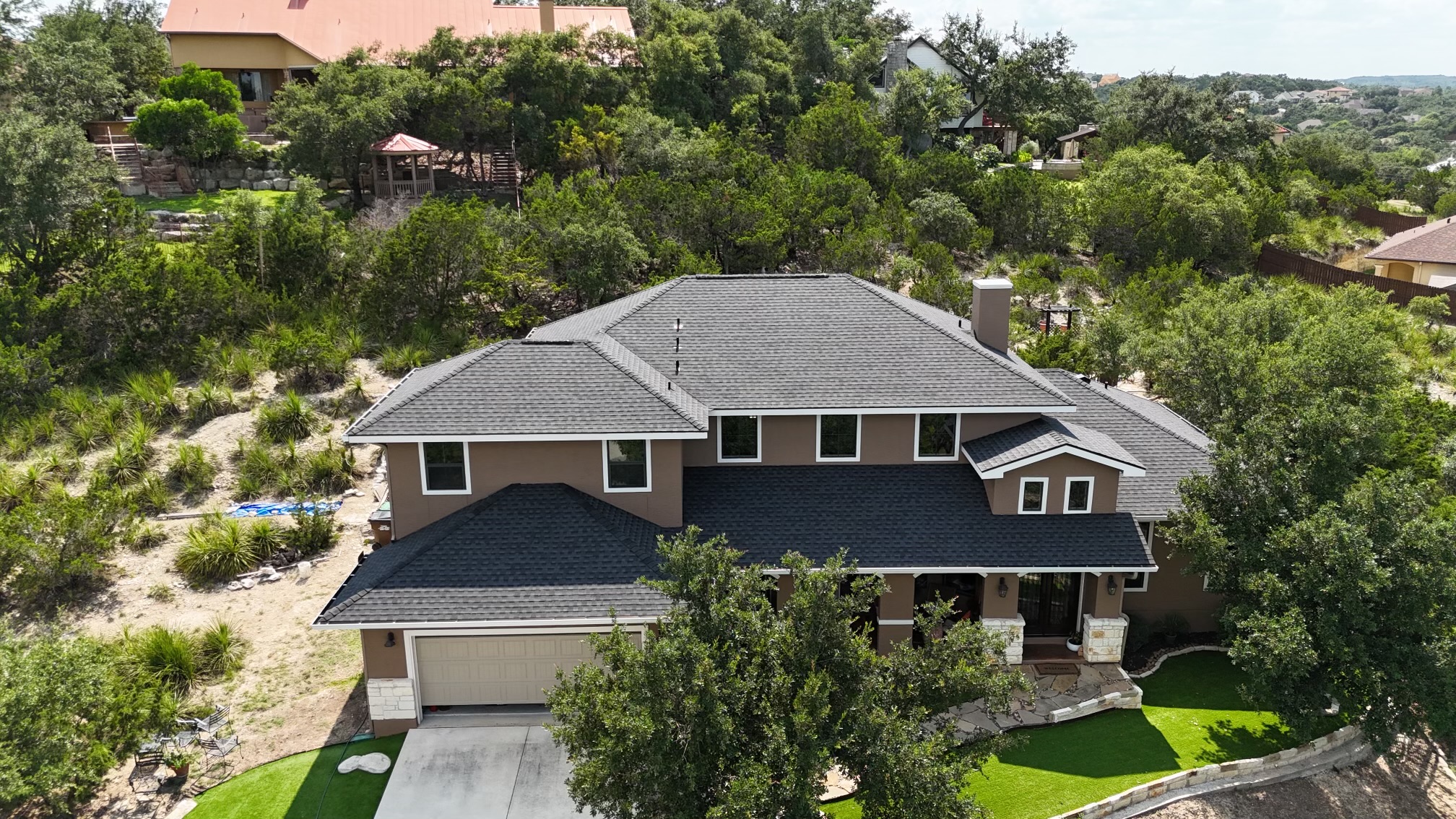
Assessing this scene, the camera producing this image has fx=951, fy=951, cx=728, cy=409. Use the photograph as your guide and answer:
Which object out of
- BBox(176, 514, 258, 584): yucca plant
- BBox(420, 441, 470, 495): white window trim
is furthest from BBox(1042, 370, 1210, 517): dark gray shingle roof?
BBox(176, 514, 258, 584): yucca plant

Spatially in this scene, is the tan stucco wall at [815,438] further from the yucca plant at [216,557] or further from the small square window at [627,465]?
the yucca plant at [216,557]

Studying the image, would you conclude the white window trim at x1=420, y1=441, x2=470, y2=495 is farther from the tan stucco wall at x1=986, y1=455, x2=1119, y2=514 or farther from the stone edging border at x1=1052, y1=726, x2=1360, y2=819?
the stone edging border at x1=1052, y1=726, x2=1360, y2=819

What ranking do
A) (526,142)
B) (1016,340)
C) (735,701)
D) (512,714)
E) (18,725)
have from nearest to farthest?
(735,701) < (18,725) < (512,714) < (1016,340) < (526,142)

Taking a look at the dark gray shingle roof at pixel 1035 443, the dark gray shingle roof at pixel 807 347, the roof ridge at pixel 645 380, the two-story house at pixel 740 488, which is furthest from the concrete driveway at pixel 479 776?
the dark gray shingle roof at pixel 1035 443

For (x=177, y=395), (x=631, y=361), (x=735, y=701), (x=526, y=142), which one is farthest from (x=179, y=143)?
(x=735, y=701)

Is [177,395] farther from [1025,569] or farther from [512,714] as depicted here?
[1025,569]

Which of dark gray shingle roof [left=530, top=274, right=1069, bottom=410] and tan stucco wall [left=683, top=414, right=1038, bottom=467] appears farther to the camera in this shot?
tan stucco wall [left=683, top=414, right=1038, bottom=467]
